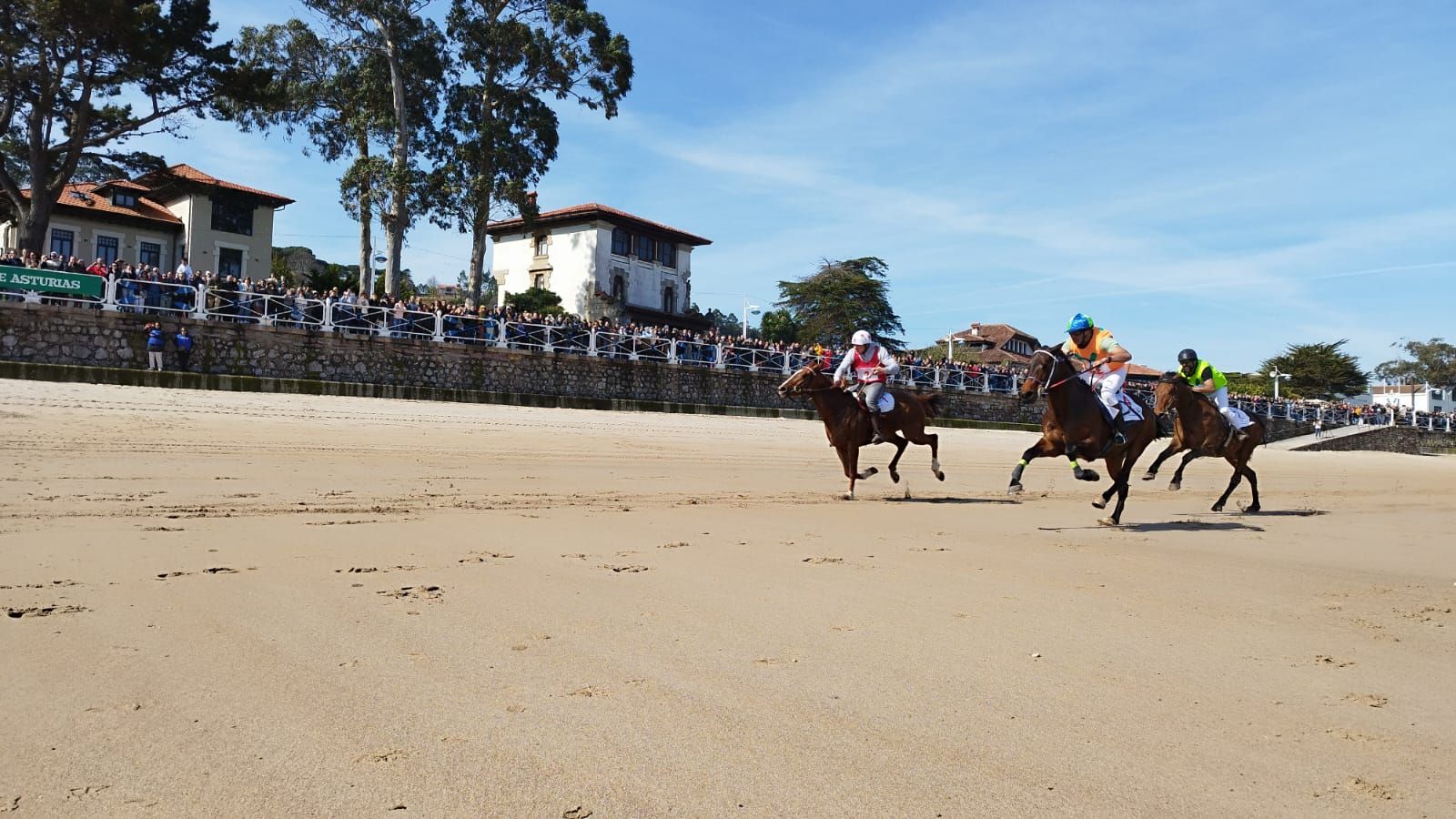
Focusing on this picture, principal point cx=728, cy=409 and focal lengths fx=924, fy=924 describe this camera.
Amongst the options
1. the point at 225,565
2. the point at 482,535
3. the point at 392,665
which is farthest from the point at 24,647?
the point at 482,535

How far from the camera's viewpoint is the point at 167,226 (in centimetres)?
4531

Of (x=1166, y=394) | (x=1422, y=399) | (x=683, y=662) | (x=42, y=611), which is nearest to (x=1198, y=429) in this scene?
(x=1166, y=394)

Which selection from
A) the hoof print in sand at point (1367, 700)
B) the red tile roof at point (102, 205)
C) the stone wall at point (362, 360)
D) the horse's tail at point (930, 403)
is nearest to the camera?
the hoof print in sand at point (1367, 700)

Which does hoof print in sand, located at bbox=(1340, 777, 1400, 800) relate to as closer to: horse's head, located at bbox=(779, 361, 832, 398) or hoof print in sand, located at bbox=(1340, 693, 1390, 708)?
hoof print in sand, located at bbox=(1340, 693, 1390, 708)

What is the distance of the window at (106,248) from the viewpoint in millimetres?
42938

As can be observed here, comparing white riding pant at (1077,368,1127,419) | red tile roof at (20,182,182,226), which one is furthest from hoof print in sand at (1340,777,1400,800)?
red tile roof at (20,182,182,226)

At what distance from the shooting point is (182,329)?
69.6ft

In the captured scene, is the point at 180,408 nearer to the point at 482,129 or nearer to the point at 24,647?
the point at 24,647

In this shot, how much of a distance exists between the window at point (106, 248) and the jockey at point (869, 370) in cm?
4334

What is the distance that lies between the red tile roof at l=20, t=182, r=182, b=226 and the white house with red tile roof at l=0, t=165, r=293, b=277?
0.04 metres

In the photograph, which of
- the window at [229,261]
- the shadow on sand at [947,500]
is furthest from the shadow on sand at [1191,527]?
the window at [229,261]

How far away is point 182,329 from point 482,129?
16.1 m

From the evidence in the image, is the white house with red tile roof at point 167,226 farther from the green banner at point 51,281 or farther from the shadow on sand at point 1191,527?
the shadow on sand at point 1191,527

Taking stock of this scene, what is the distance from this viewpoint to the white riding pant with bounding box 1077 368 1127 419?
33.6 feet
